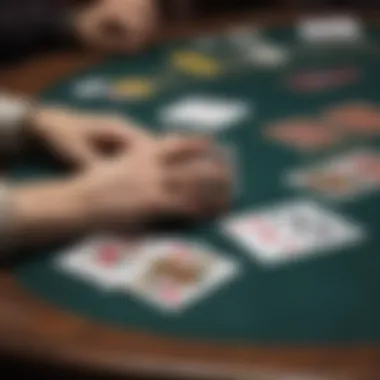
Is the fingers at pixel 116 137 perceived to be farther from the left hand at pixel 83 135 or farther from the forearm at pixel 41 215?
the forearm at pixel 41 215

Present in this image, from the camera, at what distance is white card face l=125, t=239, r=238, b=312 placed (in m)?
1.09

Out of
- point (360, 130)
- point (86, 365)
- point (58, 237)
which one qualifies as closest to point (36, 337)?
point (86, 365)

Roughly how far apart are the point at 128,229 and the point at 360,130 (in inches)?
20.2

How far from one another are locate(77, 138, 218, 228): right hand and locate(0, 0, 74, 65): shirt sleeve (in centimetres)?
81

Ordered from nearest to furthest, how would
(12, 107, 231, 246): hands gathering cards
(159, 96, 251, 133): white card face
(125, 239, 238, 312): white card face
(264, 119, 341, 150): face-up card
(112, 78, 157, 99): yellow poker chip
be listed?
(125, 239, 238, 312): white card face
(12, 107, 231, 246): hands gathering cards
(264, 119, 341, 150): face-up card
(159, 96, 251, 133): white card face
(112, 78, 157, 99): yellow poker chip

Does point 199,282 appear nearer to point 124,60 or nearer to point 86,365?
point 86,365

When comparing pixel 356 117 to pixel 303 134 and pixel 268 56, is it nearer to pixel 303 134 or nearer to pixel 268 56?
pixel 303 134

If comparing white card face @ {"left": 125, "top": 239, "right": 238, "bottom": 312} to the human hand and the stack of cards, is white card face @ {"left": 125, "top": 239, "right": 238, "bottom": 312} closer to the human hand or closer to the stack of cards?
the stack of cards

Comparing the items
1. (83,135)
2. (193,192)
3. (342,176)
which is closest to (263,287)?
(193,192)

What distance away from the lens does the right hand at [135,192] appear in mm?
1223

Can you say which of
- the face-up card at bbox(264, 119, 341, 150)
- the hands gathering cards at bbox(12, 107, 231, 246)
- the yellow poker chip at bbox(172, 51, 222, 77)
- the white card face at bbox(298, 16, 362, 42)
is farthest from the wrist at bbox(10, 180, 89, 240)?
the white card face at bbox(298, 16, 362, 42)

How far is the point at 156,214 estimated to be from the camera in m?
1.23

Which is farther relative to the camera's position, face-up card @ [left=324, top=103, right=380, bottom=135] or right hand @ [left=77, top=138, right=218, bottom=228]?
face-up card @ [left=324, top=103, right=380, bottom=135]

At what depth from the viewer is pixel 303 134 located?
5.13ft
